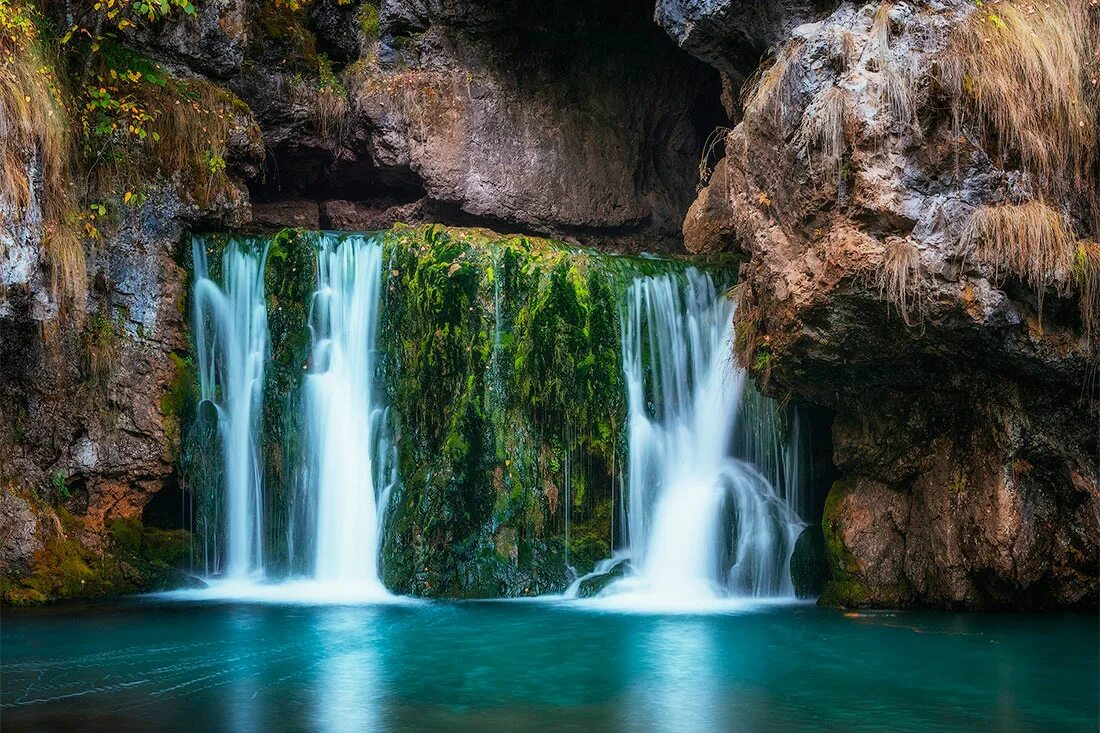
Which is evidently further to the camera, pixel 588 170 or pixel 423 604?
pixel 588 170

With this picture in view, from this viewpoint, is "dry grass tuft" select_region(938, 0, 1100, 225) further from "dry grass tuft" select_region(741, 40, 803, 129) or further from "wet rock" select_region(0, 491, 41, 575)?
"wet rock" select_region(0, 491, 41, 575)

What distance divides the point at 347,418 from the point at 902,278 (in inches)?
216

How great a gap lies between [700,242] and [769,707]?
6478 mm

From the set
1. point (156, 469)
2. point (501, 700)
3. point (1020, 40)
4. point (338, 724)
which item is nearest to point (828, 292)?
point (1020, 40)

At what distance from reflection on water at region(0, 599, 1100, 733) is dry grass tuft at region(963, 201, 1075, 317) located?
2.59m

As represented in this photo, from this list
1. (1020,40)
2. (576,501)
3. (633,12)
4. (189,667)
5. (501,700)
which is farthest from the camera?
(633,12)

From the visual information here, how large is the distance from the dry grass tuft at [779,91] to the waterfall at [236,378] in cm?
513

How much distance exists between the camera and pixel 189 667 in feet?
24.9

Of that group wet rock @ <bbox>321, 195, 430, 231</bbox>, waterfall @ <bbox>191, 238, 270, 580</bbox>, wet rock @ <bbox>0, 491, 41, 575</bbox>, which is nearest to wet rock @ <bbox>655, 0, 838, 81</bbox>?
waterfall @ <bbox>191, 238, 270, 580</bbox>

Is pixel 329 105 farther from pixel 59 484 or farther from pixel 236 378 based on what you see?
pixel 59 484

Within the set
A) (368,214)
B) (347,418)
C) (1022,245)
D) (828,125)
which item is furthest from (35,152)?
(1022,245)

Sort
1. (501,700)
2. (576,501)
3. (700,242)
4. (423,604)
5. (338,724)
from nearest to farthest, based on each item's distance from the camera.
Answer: (338,724) → (501,700) → (423,604) → (576,501) → (700,242)

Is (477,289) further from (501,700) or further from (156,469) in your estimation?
(501,700)

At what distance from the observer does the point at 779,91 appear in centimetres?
906
